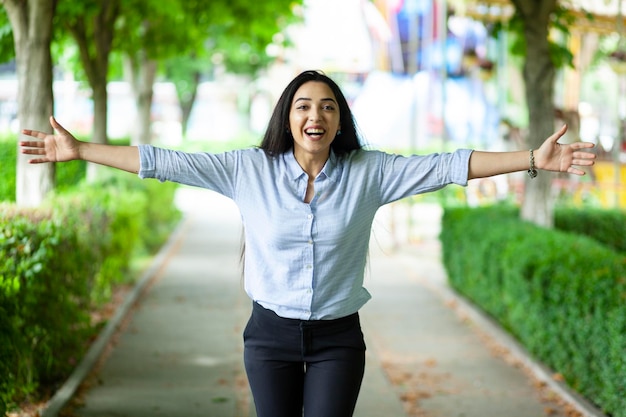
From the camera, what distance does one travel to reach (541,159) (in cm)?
377

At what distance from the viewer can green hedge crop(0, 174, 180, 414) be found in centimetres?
548

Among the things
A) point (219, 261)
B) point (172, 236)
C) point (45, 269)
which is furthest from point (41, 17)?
point (172, 236)

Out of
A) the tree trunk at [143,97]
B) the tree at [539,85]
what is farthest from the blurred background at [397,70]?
the tree at [539,85]

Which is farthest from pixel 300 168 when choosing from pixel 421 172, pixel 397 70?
pixel 397 70

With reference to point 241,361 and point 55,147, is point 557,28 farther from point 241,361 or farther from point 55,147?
point 55,147

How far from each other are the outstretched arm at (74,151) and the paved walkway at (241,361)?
3.77 ft

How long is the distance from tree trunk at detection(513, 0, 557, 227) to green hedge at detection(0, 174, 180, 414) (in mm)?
4817

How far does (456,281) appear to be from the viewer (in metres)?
11.8

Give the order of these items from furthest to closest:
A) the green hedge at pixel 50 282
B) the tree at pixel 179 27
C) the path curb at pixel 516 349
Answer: the tree at pixel 179 27
the path curb at pixel 516 349
the green hedge at pixel 50 282

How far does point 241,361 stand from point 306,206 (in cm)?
477

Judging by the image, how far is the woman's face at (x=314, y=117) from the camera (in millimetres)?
3752

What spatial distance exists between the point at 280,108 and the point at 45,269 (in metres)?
3.15

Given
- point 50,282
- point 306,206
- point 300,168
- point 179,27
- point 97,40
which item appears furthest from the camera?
point 179,27

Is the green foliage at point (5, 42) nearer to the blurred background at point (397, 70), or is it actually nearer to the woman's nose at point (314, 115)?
the blurred background at point (397, 70)
